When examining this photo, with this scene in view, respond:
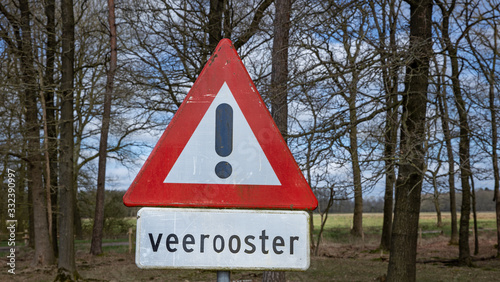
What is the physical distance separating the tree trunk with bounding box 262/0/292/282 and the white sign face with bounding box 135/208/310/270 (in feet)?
19.6

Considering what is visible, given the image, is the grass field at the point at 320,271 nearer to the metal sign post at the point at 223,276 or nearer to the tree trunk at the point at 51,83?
the tree trunk at the point at 51,83

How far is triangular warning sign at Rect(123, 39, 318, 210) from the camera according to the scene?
2043 millimetres

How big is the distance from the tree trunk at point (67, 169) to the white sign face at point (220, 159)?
30.9 feet

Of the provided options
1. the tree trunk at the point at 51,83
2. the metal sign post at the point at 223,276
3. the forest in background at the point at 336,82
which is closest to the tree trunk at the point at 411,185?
the forest in background at the point at 336,82

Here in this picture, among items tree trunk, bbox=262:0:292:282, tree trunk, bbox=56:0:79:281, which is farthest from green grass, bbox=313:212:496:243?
tree trunk, bbox=262:0:292:282

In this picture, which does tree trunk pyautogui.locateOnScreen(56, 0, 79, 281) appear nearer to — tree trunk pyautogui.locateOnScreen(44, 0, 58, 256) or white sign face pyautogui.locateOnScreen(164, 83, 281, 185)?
tree trunk pyautogui.locateOnScreen(44, 0, 58, 256)

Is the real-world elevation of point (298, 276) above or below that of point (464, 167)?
below

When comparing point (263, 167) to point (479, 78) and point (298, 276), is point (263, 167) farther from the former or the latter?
point (298, 276)

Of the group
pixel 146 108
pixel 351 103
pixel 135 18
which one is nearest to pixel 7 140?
pixel 146 108

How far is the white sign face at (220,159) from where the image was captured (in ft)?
6.73

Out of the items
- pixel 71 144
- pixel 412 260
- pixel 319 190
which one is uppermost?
pixel 71 144

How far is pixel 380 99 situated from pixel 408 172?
129 cm

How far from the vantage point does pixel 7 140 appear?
39.5ft

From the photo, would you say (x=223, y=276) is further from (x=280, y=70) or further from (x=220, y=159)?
(x=280, y=70)
